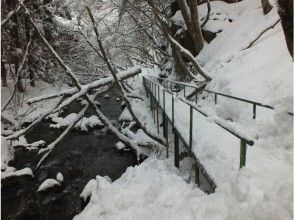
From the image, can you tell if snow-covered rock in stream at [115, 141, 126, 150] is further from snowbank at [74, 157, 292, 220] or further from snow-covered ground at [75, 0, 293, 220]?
snowbank at [74, 157, 292, 220]

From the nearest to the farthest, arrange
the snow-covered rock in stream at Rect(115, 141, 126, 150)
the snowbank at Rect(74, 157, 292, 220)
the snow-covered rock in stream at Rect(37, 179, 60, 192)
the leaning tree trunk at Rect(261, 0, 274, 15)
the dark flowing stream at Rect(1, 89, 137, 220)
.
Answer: the snowbank at Rect(74, 157, 292, 220) → the dark flowing stream at Rect(1, 89, 137, 220) → the snow-covered rock in stream at Rect(37, 179, 60, 192) → the snow-covered rock in stream at Rect(115, 141, 126, 150) → the leaning tree trunk at Rect(261, 0, 274, 15)

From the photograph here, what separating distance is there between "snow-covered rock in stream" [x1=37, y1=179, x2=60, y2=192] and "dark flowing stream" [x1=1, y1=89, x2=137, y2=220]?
112 millimetres

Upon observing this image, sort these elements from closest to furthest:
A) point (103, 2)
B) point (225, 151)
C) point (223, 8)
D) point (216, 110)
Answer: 1. point (225, 151)
2. point (216, 110)
3. point (223, 8)
4. point (103, 2)

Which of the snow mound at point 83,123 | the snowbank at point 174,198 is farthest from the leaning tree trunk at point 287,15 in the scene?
the snow mound at point 83,123

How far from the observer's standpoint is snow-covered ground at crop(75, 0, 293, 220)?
3.51 metres

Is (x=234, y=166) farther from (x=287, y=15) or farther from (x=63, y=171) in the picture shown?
(x=63, y=171)

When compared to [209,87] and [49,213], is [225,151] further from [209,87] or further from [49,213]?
[209,87]

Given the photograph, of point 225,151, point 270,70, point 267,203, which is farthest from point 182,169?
point 267,203

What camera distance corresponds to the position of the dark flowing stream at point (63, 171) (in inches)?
335

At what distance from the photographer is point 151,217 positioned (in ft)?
16.1

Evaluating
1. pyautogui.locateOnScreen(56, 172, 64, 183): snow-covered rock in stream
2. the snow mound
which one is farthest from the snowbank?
the snow mound

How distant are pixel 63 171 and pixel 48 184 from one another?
1405mm

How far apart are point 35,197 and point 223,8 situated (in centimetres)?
1484

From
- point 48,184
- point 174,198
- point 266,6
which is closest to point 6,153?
point 48,184
